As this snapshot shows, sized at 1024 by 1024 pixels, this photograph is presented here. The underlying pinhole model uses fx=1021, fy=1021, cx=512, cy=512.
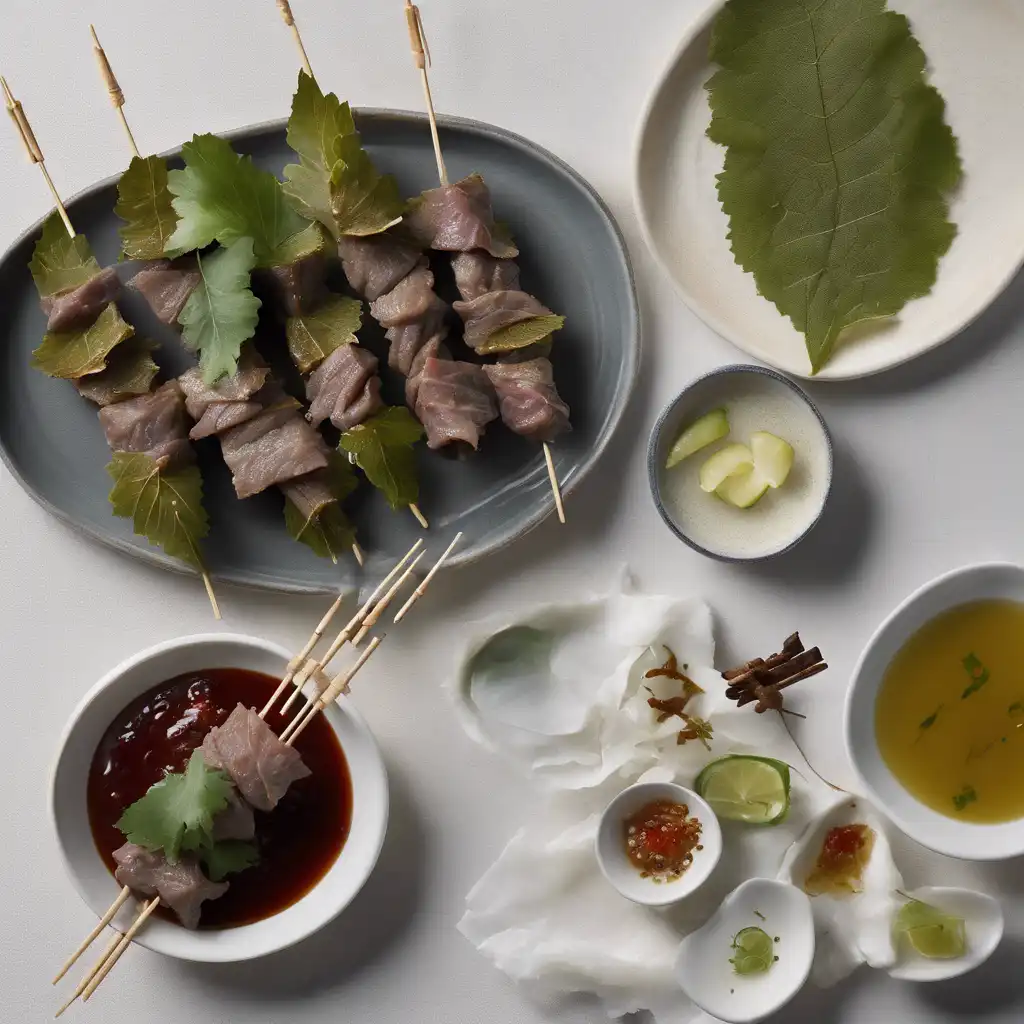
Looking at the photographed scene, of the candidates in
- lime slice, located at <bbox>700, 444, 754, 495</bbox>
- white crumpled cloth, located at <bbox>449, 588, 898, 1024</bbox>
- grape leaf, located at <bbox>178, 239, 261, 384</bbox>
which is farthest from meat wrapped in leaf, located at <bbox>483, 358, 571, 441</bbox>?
grape leaf, located at <bbox>178, 239, 261, 384</bbox>

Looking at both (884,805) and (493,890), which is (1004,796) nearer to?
(884,805)

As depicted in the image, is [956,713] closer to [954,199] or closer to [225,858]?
[954,199]

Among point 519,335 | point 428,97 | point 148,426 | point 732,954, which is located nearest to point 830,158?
point 519,335

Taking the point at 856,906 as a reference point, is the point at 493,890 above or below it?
above

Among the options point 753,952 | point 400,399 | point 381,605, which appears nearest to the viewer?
point 381,605

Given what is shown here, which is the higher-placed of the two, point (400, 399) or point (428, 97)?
point (428, 97)

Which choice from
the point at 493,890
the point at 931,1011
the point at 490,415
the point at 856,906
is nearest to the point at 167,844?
the point at 493,890

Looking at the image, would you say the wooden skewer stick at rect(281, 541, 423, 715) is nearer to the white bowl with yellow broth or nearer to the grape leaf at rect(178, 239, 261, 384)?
the grape leaf at rect(178, 239, 261, 384)
